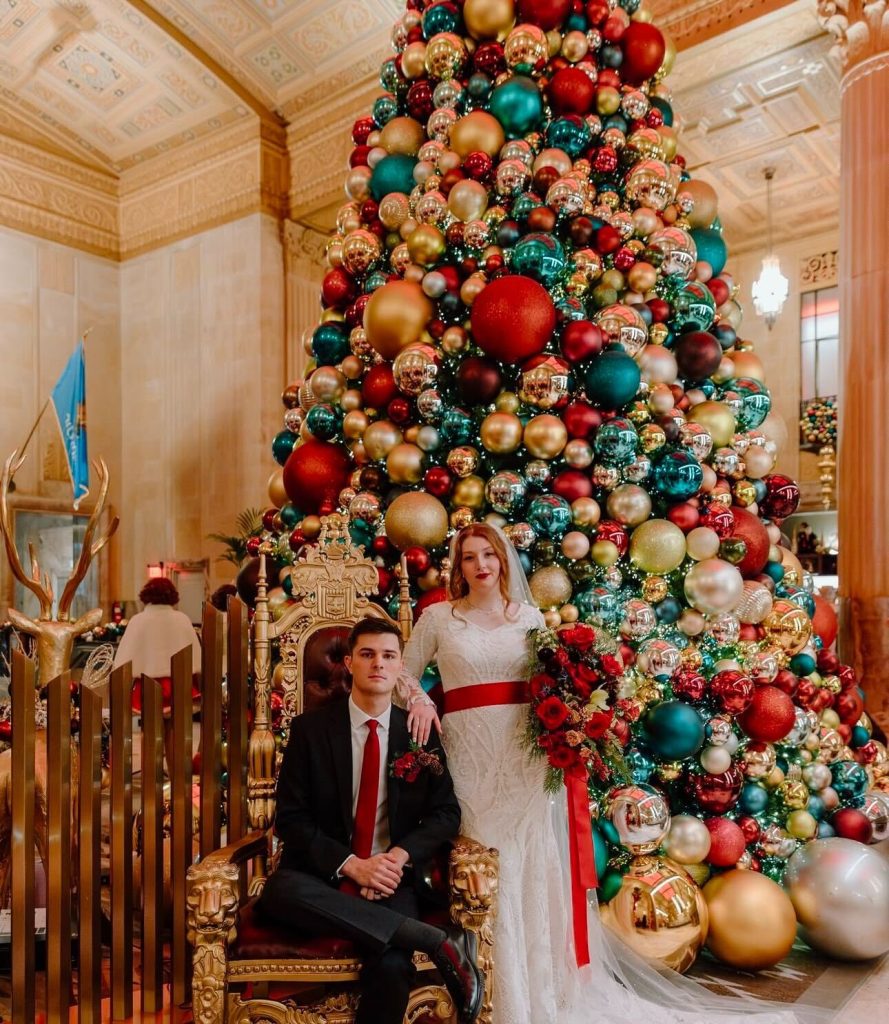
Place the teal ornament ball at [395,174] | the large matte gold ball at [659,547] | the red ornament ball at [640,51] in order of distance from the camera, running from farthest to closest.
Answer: the teal ornament ball at [395,174]
the red ornament ball at [640,51]
the large matte gold ball at [659,547]

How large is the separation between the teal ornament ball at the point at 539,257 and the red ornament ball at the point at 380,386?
814 millimetres

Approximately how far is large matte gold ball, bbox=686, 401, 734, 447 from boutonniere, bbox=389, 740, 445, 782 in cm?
219

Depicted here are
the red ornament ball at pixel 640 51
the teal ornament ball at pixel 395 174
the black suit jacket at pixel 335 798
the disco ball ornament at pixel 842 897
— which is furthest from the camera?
the teal ornament ball at pixel 395 174

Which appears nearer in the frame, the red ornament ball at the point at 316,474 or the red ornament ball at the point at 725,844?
the red ornament ball at the point at 725,844

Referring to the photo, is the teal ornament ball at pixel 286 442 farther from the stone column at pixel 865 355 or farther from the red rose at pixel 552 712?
the stone column at pixel 865 355

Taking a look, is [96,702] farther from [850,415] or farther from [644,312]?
[850,415]

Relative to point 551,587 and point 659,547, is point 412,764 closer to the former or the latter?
point 551,587

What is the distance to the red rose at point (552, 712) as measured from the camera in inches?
110

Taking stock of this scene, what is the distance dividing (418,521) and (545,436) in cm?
70

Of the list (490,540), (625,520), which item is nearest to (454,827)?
(490,540)

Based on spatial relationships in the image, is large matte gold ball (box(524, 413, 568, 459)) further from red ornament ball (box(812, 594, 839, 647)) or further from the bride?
red ornament ball (box(812, 594, 839, 647))

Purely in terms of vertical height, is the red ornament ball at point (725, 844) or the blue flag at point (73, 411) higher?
the blue flag at point (73, 411)

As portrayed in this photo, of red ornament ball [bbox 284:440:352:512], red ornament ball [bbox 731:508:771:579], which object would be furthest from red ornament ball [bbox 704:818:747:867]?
red ornament ball [bbox 284:440:352:512]

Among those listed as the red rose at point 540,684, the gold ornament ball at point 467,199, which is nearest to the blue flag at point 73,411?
the gold ornament ball at point 467,199
